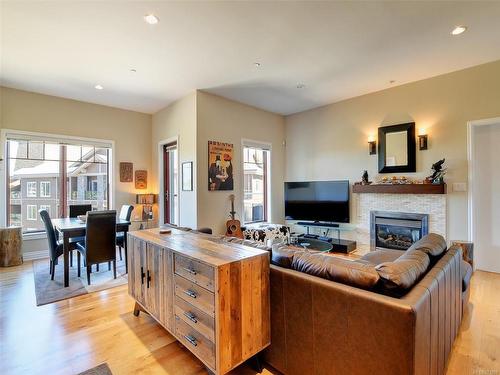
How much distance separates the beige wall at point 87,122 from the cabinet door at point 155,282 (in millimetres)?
3792

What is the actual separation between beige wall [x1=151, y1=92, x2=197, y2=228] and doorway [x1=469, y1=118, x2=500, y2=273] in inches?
175

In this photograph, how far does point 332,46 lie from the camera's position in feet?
10.3

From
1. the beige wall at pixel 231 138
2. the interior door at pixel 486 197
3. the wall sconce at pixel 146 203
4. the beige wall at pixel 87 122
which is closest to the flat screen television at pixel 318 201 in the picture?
the beige wall at pixel 231 138

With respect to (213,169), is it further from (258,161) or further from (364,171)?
(364,171)

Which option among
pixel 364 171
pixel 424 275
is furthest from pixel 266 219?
pixel 424 275

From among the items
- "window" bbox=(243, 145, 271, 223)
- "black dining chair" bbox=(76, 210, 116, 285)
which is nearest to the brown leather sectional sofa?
"black dining chair" bbox=(76, 210, 116, 285)

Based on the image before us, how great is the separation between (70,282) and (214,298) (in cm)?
302

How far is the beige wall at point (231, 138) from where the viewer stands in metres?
4.60

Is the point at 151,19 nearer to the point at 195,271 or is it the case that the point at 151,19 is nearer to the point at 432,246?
the point at 195,271

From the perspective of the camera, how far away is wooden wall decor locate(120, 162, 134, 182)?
553 centimetres

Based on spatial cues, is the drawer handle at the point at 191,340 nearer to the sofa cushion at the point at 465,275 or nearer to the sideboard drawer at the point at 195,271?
the sideboard drawer at the point at 195,271

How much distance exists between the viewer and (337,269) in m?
1.53

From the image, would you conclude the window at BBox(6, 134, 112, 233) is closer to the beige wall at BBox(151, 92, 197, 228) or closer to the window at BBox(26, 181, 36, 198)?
the window at BBox(26, 181, 36, 198)

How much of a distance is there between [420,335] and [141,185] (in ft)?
18.8
